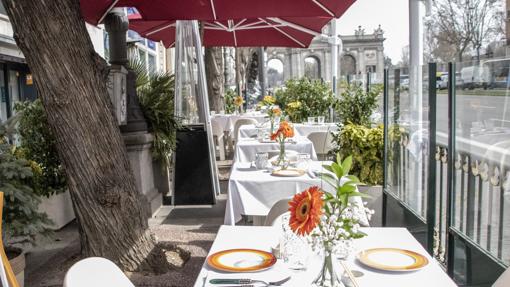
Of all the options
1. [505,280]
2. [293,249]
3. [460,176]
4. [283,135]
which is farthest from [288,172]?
[505,280]

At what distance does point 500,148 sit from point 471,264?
2.71ft

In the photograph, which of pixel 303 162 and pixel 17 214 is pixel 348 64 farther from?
pixel 17 214

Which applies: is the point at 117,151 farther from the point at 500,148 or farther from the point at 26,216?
the point at 500,148

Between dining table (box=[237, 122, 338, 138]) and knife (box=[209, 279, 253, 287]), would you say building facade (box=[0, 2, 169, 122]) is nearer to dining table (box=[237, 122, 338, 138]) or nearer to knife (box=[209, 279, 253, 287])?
dining table (box=[237, 122, 338, 138])

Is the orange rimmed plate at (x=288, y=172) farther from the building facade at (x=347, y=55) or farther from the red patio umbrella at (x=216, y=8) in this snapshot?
the building facade at (x=347, y=55)

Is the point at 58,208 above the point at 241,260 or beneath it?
beneath

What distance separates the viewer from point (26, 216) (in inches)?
160

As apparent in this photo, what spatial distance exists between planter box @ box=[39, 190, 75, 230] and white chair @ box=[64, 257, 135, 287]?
4.04 metres

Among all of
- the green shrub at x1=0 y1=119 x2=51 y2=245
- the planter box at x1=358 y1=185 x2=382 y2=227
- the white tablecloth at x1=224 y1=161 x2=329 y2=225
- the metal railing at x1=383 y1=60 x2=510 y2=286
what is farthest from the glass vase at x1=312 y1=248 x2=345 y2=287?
the planter box at x1=358 y1=185 x2=382 y2=227

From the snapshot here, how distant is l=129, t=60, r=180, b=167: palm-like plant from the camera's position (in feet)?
23.6

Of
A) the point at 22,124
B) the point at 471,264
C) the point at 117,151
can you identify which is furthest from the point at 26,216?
the point at 471,264

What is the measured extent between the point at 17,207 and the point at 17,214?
0.21 ft

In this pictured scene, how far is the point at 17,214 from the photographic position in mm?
4043

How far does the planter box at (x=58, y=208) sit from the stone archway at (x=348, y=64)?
248 ft
